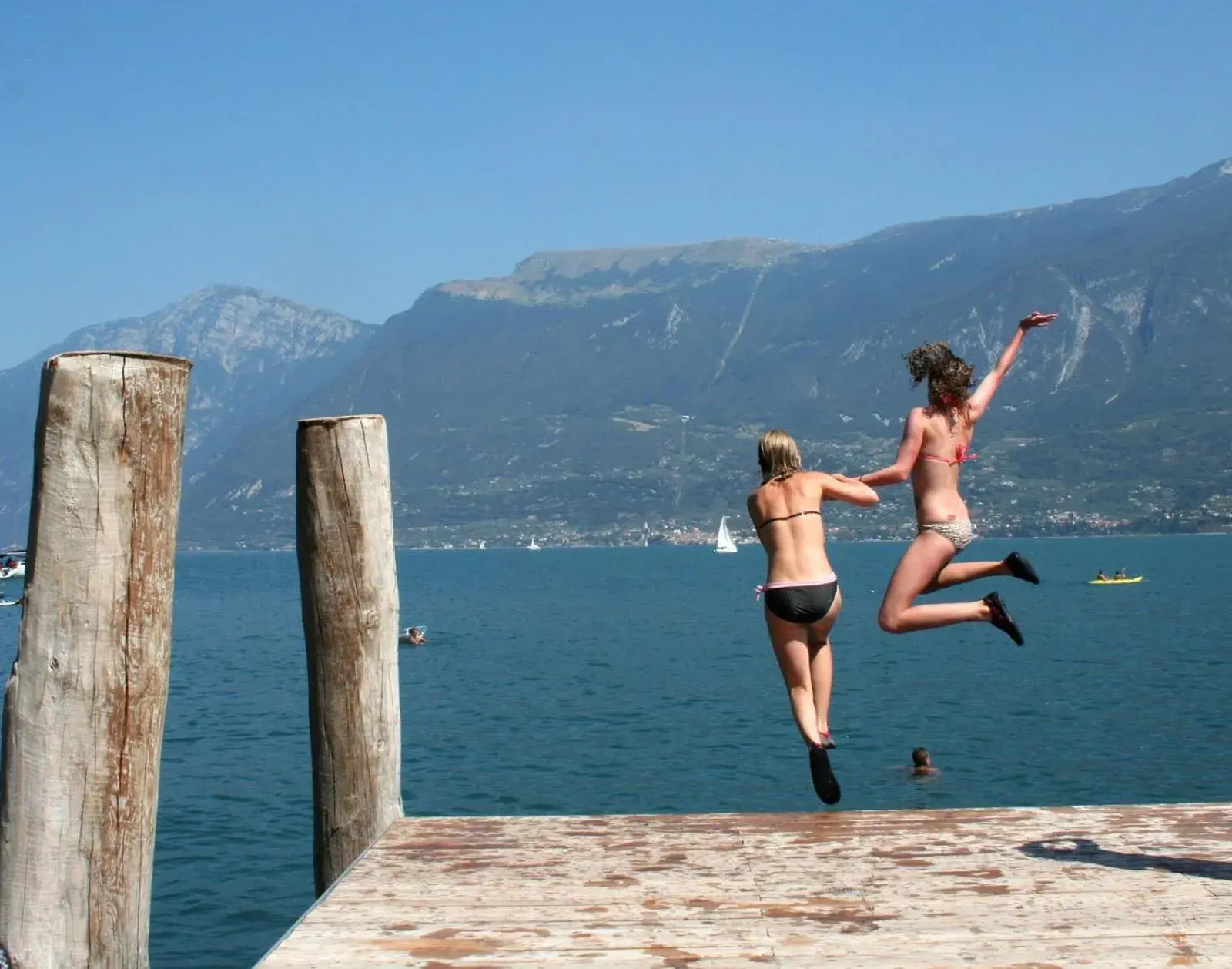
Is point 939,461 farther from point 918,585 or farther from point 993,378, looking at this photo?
point 918,585

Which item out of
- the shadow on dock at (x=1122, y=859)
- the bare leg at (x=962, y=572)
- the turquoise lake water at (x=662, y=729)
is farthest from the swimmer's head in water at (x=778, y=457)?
the turquoise lake water at (x=662, y=729)

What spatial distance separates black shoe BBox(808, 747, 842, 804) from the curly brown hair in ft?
6.98

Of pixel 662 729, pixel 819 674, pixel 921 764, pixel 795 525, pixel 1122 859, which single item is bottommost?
pixel 662 729

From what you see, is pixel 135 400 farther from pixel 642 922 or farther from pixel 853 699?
pixel 853 699

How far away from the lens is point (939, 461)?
8.68 m

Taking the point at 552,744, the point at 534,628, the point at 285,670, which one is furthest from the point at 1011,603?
the point at 552,744

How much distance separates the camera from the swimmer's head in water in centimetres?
838

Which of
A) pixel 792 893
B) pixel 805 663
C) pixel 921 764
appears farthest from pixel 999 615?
pixel 921 764

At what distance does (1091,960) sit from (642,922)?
1644 mm

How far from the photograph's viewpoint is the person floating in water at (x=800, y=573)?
8250mm

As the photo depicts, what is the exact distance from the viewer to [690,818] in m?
7.78

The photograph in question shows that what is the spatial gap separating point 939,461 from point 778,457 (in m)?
1.00

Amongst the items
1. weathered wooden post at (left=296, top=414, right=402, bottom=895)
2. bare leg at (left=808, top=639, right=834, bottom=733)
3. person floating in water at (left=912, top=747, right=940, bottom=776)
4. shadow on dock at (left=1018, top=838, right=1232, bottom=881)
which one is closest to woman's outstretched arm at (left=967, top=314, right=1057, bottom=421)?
bare leg at (left=808, top=639, right=834, bottom=733)

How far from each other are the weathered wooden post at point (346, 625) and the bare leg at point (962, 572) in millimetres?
3160
